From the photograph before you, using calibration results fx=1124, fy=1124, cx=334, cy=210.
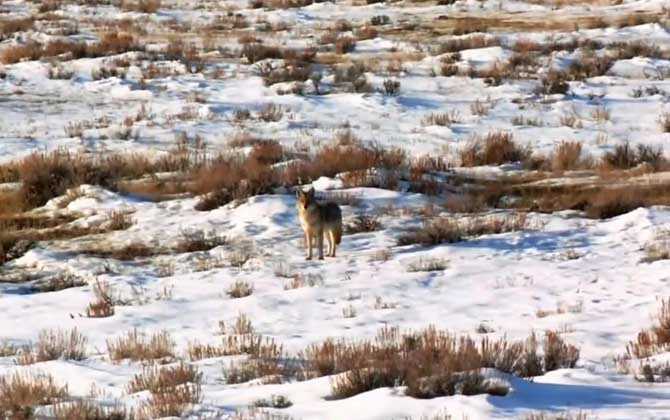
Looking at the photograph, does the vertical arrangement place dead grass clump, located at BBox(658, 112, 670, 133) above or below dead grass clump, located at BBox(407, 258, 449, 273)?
above

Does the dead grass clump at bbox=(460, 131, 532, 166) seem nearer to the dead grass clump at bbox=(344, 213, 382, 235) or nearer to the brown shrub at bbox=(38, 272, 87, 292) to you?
the dead grass clump at bbox=(344, 213, 382, 235)

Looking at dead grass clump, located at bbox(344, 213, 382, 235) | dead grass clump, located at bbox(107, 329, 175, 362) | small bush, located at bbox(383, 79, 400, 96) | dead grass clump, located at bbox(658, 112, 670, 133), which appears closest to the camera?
dead grass clump, located at bbox(107, 329, 175, 362)

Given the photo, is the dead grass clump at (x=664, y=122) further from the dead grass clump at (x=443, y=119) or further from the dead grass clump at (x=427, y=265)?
the dead grass clump at (x=427, y=265)

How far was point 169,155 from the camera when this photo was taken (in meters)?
16.1

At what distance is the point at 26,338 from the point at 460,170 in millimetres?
7473

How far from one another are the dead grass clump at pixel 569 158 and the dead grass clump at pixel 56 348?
7946mm

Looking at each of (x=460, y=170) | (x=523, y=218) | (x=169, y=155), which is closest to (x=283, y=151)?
(x=169, y=155)

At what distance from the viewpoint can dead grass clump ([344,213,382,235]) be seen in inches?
488

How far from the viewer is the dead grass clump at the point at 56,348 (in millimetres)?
8031

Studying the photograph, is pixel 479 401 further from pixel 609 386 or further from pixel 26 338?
pixel 26 338

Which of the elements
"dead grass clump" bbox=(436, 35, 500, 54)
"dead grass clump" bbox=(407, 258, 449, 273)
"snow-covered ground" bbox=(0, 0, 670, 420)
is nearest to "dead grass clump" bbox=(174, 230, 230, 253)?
"snow-covered ground" bbox=(0, 0, 670, 420)

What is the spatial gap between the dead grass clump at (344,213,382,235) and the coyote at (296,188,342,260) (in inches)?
37.5

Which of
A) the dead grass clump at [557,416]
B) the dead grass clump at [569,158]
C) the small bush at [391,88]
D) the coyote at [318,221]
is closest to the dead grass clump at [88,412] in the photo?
the dead grass clump at [557,416]

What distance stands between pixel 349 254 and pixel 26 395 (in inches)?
213
